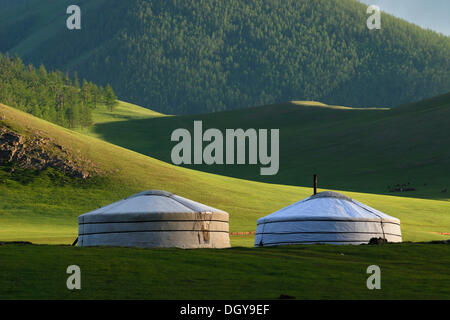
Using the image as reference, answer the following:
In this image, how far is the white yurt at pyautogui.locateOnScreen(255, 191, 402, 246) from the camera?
1107 inches

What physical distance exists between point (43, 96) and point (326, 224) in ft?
391

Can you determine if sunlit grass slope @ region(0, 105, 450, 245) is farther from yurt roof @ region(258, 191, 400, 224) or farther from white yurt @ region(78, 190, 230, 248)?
white yurt @ region(78, 190, 230, 248)

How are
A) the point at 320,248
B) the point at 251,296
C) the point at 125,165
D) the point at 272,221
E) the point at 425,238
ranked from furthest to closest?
the point at 125,165, the point at 425,238, the point at 272,221, the point at 320,248, the point at 251,296

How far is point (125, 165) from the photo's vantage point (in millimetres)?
68312

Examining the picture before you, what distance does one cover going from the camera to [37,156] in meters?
65.4

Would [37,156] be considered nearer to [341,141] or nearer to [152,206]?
[152,206]

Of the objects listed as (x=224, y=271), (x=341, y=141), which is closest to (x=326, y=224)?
(x=224, y=271)

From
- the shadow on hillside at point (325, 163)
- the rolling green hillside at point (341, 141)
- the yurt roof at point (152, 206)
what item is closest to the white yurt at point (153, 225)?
the yurt roof at point (152, 206)

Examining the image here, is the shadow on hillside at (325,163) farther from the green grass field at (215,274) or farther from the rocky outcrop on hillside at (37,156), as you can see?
the green grass field at (215,274)

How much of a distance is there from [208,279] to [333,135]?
11925cm

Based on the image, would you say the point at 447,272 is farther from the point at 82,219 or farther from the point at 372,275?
the point at 82,219

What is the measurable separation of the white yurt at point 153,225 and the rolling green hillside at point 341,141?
59410mm

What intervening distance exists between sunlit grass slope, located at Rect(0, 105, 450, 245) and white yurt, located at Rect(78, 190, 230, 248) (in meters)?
15.6

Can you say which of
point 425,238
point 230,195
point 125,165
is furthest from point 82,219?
point 125,165
